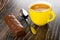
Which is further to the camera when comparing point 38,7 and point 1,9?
point 1,9

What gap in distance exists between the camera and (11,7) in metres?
0.88

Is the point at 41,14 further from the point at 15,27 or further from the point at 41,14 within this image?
the point at 15,27

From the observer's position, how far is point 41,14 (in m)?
0.68

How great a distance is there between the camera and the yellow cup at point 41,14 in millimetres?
682

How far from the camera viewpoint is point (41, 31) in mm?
698

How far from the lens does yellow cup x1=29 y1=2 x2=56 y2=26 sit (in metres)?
0.68

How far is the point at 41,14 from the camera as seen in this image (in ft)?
2.23

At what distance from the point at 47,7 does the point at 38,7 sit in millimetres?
39

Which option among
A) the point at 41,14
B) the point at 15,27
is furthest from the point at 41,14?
the point at 15,27

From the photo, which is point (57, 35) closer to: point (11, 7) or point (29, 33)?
point (29, 33)

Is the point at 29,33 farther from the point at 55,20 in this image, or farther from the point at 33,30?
the point at 55,20

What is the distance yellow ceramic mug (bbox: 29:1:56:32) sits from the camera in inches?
26.8

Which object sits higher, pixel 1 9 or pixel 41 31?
pixel 1 9

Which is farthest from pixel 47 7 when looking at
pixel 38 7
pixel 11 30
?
pixel 11 30
